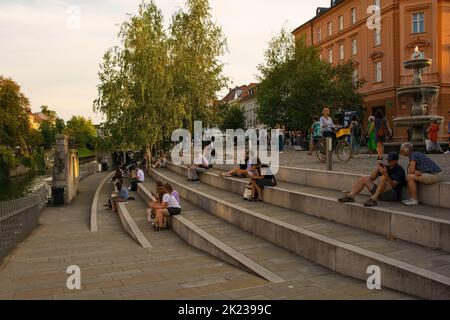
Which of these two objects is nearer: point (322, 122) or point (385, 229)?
point (385, 229)

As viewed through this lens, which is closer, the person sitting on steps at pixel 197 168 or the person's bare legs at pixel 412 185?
the person's bare legs at pixel 412 185

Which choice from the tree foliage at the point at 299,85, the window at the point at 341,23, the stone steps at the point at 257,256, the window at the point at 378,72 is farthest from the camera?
the window at the point at 341,23

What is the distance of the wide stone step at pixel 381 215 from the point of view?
5543 mm

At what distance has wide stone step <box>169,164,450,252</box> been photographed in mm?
5543

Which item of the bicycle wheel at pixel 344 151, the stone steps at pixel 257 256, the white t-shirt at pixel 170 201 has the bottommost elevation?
the stone steps at pixel 257 256

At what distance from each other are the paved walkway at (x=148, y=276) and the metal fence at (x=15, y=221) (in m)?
0.38

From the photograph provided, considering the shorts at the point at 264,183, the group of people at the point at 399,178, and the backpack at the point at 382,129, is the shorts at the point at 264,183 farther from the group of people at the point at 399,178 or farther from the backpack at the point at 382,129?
the backpack at the point at 382,129

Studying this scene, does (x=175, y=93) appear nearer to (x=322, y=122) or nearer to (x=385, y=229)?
(x=322, y=122)

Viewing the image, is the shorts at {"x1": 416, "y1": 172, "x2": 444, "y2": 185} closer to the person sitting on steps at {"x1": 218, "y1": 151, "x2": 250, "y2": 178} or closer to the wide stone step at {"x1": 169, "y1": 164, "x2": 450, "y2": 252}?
the wide stone step at {"x1": 169, "y1": 164, "x2": 450, "y2": 252}

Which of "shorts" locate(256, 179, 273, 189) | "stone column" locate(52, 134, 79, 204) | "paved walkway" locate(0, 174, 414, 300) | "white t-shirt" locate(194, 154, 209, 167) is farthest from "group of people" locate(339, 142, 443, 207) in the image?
"stone column" locate(52, 134, 79, 204)

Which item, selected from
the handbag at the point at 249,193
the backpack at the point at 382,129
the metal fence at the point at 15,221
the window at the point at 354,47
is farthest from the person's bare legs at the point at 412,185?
the window at the point at 354,47

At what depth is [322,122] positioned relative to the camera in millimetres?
13016
